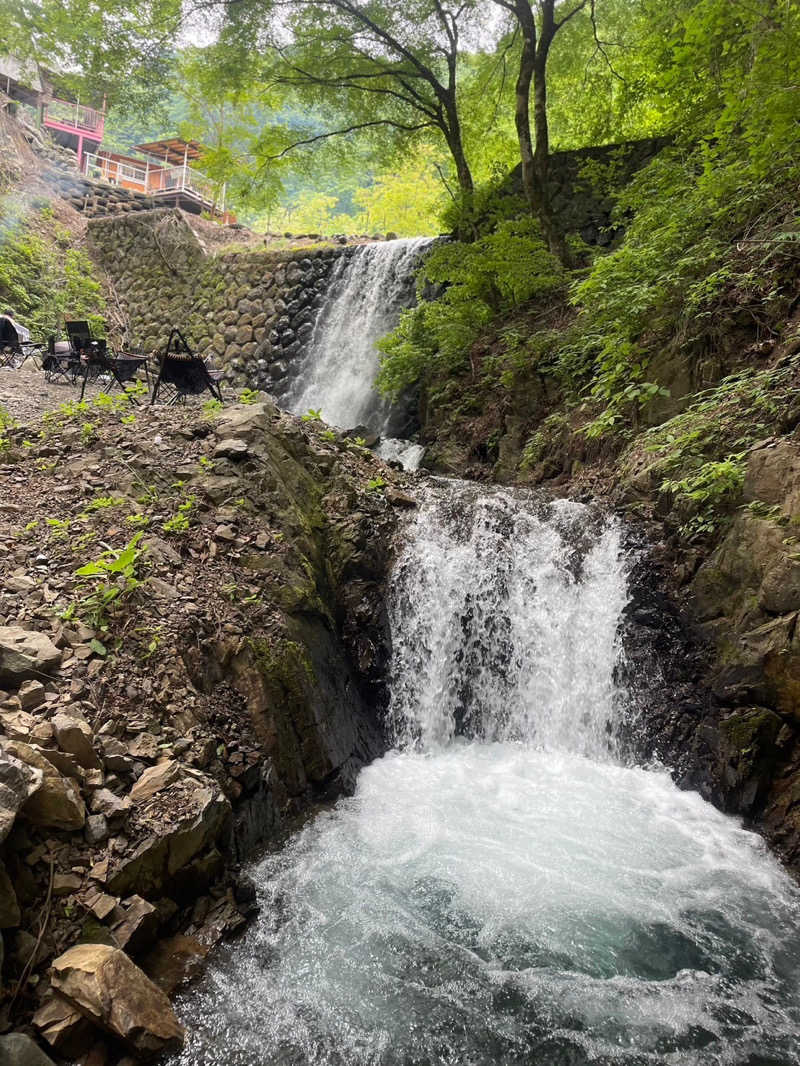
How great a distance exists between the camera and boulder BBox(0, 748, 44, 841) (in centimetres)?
244

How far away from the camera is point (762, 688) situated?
4988mm

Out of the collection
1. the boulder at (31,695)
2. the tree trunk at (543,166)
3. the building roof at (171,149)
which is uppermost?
the building roof at (171,149)

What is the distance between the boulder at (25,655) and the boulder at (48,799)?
60cm

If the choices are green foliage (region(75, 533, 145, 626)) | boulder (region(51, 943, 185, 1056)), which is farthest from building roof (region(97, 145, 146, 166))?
boulder (region(51, 943, 185, 1056))

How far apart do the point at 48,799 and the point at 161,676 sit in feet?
3.80

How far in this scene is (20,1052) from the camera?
217 centimetres

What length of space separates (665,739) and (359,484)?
426 centimetres

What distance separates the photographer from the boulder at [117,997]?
93.4 inches

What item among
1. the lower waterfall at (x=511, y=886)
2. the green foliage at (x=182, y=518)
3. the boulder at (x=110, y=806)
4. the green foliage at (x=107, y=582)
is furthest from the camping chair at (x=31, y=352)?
the boulder at (x=110, y=806)

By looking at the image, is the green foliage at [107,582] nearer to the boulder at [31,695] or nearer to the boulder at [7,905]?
the boulder at [31,695]

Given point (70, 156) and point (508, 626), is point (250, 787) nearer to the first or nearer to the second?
point (508, 626)

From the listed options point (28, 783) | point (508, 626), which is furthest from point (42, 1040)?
point (508, 626)

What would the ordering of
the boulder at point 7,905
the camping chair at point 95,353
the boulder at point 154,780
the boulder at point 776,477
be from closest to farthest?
the boulder at point 7,905 → the boulder at point 154,780 → the boulder at point 776,477 → the camping chair at point 95,353

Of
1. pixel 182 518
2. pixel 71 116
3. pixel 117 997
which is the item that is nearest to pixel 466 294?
pixel 182 518
